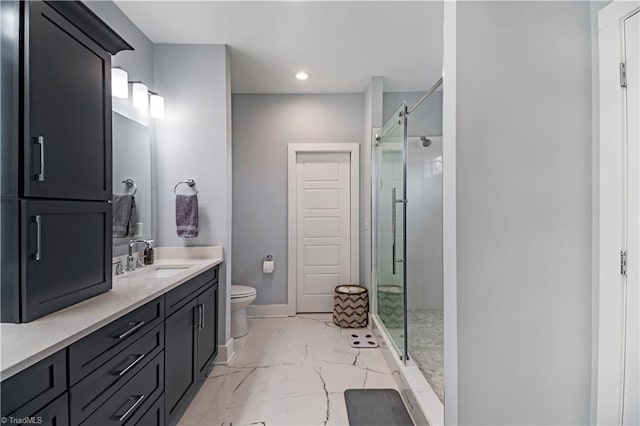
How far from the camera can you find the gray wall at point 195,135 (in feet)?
9.11

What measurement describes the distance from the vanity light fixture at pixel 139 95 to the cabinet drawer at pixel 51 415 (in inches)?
80.1

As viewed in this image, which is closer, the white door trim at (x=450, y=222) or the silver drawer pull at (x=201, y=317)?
the white door trim at (x=450, y=222)

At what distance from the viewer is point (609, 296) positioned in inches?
50.8

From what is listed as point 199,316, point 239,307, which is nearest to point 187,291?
point 199,316

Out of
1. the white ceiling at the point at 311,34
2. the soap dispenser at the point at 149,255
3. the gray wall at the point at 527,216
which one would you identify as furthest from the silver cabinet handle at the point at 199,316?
the white ceiling at the point at 311,34

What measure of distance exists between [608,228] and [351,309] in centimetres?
259

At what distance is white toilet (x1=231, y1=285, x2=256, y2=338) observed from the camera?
3.12m

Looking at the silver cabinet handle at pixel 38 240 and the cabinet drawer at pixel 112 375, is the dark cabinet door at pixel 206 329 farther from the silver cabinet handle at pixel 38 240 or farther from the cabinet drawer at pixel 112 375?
the silver cabinet handle at pixel 38 240

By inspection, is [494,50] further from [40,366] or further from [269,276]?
[269,276]

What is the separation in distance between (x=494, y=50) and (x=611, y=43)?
0.44 meters

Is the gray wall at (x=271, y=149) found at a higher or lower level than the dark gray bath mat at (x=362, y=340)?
higher

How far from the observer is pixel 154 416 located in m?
1.58

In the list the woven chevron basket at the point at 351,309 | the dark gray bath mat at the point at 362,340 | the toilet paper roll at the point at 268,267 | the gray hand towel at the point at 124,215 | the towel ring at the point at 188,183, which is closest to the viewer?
the gray hand towel at the point at 124,215

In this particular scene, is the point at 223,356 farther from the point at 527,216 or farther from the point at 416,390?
the point at 527,216
